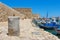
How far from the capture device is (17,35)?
736 centimetres

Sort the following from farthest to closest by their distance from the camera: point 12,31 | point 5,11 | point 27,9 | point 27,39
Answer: point 27,9, point 5,11, point 12,31, point 27,39

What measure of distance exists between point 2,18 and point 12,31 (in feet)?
37.8

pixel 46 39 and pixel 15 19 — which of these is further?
pixel 15 19

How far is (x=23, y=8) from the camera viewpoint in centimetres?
3997

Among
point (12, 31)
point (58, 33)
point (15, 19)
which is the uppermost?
point (15, 19)

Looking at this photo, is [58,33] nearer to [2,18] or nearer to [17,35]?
[2,18]

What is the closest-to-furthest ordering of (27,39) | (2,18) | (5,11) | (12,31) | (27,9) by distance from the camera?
(27,39), (12,31), (2,18), (5,11), (27,9)

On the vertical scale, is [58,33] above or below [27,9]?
below

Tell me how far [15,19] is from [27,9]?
1280 inches

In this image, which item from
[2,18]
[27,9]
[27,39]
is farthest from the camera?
[27,9]

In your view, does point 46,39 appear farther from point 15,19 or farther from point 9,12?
point 9,12

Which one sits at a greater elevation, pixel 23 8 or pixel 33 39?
pixel 23 8

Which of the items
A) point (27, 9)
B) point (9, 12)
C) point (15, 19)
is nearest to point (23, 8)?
point (27, 9)

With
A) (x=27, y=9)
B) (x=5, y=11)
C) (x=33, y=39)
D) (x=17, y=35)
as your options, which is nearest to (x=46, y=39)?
(x=33, y=39)
